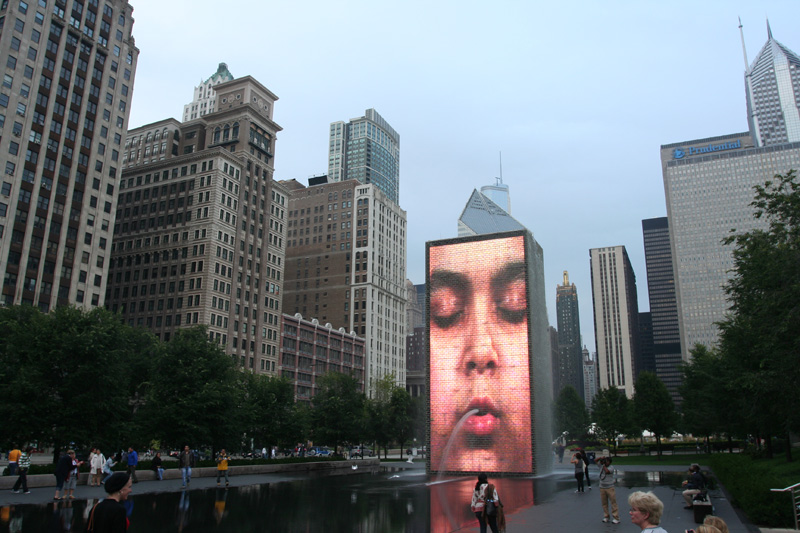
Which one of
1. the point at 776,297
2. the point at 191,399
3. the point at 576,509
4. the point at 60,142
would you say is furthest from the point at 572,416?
the point at 576,509

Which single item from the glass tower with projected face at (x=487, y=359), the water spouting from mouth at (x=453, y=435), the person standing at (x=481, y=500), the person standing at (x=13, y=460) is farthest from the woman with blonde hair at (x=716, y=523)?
the water spouting from mouth at (x=453, y=435)

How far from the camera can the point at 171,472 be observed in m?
37.4

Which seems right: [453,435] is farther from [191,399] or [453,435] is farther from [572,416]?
[572,416]

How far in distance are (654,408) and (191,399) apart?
57.2 meters

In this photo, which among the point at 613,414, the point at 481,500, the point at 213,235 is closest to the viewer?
the point at 481,500

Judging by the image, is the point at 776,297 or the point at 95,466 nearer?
the point at 776,297

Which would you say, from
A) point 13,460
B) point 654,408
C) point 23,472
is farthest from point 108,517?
point 654,408

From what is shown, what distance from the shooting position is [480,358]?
49375 millimetres

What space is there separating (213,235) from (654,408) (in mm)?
76834

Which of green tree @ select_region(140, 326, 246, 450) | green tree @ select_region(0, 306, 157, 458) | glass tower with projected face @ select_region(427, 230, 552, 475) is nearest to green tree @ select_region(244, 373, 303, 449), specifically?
green tree @ select_region(140, 326, 246, 450)

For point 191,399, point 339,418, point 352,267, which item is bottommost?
point 339,418

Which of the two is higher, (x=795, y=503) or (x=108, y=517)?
(x=108, y=517)

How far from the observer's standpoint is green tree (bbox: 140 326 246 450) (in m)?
40.1

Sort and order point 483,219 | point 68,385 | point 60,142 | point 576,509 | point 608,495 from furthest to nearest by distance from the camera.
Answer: point 60,142
point 483,219
point 68,385
point 576,509
point 608,495
